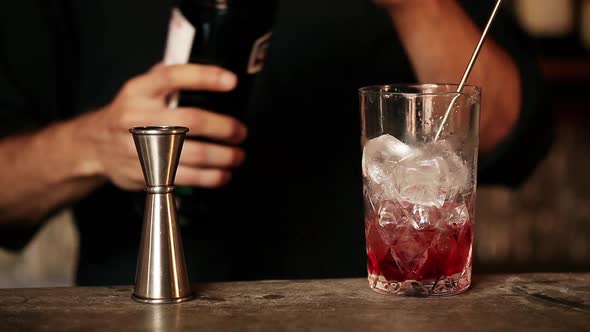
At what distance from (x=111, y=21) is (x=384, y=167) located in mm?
905

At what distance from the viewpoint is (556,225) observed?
269cm

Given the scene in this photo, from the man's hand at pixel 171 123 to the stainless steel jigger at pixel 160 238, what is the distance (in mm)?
301

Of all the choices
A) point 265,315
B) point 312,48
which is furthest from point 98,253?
point 265,315

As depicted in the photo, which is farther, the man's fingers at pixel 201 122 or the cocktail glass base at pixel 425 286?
the man's fingers at pixel 201 122

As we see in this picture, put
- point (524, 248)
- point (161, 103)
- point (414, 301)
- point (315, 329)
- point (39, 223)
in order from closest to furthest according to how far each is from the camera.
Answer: point (315, 329) → point (414, 301) → point (161, 103) → point (39, 223) → point (524, 248)

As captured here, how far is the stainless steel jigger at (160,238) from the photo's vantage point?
90 centimetres

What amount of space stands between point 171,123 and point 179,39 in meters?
0.13

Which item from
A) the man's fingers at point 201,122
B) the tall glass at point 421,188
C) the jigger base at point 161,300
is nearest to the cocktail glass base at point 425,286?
the tall glass at point 421,188

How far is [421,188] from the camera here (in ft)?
2.90

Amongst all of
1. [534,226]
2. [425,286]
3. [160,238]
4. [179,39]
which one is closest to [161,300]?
[160,238]

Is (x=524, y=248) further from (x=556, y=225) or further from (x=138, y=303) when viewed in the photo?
(x=138, y=303)

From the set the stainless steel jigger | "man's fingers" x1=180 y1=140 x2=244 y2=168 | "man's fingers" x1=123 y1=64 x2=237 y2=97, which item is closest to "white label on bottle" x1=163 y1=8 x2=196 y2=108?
"man's fingers" x1=123 y1=64 x2=237 y2=97

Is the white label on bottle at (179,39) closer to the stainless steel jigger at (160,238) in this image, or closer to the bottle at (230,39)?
the bottle at (230,39)

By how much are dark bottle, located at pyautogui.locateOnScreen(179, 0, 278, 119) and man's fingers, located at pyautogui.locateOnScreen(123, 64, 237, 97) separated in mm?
19
